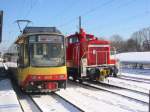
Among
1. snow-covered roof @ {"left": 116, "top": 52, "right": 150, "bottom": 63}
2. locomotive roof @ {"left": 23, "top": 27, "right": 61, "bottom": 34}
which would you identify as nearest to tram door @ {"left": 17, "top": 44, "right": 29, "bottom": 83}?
locomotive roof @ {"left": 23, "top": 27, "right": 61, "bottom": 34}

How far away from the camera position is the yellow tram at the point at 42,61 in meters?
14.9

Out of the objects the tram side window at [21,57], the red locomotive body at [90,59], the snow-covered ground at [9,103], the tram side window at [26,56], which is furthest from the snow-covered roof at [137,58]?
the snow-covered ground at [9,103]

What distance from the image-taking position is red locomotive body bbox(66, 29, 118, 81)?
63.7 ft

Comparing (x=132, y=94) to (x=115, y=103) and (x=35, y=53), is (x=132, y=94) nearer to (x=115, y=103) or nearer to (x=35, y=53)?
(x=115, y=103)

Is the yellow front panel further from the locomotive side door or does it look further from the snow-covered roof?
the snow-covered roof

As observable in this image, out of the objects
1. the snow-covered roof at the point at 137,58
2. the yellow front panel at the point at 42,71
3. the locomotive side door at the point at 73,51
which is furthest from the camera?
the snow-covered roof at the point at 137,58

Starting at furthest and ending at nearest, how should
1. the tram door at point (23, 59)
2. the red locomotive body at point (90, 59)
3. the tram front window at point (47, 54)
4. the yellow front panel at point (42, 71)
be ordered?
1. the red locomotive body at point (90, 59)
2. the tram door at point (23, 59)
3. the tram front window at point (47, 54)
4. the yellow front panel at point (42, 71)

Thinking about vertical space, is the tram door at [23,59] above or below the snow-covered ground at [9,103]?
above

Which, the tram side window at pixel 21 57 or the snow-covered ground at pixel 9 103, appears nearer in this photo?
the snow-covered ground at pixel 9 103

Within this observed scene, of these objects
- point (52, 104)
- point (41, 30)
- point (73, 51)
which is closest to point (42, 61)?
point (41, 30)

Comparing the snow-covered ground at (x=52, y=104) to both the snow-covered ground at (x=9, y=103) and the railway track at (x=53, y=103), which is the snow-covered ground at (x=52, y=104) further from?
the snow-covered ground at (x=9, y=103)

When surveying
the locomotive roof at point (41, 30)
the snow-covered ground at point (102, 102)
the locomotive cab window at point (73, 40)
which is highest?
the locomotive roof at point (41, 30)

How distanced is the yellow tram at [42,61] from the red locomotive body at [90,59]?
402cm

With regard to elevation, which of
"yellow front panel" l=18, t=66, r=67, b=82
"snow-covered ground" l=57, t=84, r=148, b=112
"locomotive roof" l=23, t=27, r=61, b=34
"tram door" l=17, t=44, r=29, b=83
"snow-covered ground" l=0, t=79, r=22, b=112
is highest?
"locomotive roof" l=23, t=27, r=61, b=34
